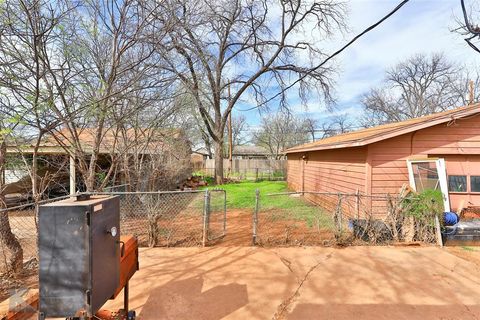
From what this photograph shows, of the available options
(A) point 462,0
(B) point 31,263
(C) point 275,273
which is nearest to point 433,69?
(A) point 462,0

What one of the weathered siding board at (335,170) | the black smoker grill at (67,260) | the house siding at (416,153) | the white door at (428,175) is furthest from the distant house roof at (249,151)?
the black smoker grill at (67,260)

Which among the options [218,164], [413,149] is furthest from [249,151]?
[413,149]

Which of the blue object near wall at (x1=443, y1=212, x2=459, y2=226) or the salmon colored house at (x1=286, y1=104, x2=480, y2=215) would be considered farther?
the salmon colored house at (x1=286, y1=104, x2=480, y2=215)

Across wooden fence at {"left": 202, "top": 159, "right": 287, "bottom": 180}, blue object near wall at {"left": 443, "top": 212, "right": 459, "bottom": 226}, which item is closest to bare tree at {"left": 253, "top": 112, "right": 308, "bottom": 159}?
wooden fence at {"left": 202, "top": 159, "right": 287, "bottom": 180}

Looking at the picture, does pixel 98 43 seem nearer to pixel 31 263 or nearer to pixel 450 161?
pixel 31 263

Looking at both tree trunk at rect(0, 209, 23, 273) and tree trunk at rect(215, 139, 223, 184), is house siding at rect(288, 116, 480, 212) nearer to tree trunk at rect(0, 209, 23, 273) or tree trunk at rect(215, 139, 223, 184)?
tree trunk at rect(0, 209, 23, 273)

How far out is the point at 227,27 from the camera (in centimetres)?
1152

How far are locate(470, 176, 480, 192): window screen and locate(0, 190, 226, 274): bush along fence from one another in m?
6.57

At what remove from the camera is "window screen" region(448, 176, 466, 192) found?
696 cm

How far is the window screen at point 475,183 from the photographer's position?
22.7 ft

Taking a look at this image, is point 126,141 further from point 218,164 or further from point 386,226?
point 218,164

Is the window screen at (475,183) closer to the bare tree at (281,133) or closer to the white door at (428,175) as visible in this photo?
the white door at (428,175)

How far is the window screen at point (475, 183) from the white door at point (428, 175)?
1.11m

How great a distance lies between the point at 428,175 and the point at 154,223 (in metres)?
6.73
